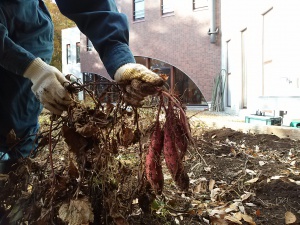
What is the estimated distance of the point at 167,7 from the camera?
13359mm

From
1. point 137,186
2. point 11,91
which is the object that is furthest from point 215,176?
point 11,91

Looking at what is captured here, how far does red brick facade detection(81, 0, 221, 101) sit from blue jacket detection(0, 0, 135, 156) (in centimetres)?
904

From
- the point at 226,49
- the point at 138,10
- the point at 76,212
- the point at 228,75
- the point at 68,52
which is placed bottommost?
the point at 76,212

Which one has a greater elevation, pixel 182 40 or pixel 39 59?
pixel 182 40

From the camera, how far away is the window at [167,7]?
13.1 metres

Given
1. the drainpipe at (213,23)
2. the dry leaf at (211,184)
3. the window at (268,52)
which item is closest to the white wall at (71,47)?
the drainpipe at (213,23)

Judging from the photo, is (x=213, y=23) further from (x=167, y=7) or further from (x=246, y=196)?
(x=246, y=196)

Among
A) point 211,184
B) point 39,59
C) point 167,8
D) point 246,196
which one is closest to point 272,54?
point 211,184

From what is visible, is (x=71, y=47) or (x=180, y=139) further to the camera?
(x=71, y=47)

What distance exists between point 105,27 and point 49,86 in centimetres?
46

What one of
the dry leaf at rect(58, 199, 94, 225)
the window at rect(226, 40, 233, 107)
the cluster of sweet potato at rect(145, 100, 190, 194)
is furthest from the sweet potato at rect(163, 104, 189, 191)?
the window at rect(226, 40, 233, 107)

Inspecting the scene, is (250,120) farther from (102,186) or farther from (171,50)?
(171,50)

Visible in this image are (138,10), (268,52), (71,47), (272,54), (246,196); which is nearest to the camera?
(246,196)

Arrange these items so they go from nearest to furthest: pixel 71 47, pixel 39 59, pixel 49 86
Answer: pixel 49 86, pixel 39 59, pixel 71 47
